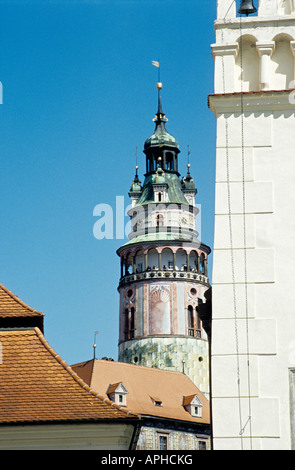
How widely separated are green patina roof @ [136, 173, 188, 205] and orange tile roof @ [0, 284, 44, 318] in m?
69.6

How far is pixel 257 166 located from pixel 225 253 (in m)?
0.98

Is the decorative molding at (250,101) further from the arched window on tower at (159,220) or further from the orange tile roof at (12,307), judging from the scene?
the arched window on tower at (159,220)

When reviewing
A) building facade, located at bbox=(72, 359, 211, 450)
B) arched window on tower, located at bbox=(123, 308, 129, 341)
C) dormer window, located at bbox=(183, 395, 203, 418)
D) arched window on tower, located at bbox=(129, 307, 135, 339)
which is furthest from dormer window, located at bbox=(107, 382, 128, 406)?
arched window on tower, located at bbox=(123, 308, 129, 341)

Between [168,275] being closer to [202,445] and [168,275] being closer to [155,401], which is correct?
[155,401]

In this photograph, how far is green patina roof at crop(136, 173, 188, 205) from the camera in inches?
3381

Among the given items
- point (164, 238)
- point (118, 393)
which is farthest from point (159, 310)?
point (118, 393)

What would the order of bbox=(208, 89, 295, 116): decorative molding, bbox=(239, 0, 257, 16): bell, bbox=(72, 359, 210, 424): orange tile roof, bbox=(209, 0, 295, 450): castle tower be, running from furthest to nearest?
1. bbox=(72, 359, 210, 424): orange tile roof
2. bbox=(239, 0, 257, 16): bell
3. bbox=(208, 89, 295, 116): decorative molding
4. bbox=(209, 0, 295, 450): castle tower

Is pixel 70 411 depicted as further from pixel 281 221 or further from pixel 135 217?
pixel 135 217

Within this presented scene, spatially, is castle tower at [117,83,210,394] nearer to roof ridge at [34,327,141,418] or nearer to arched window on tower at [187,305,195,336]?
arched window on tower at [187,305,195,336]

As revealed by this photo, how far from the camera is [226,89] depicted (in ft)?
32.9

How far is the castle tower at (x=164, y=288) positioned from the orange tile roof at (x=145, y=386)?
153 inches

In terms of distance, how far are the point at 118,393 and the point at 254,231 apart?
5833cm

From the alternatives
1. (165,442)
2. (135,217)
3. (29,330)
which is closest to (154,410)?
(165,442)

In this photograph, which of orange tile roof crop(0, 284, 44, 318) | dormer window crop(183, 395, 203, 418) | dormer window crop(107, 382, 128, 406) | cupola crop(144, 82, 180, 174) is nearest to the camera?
orange tile roof crop(0, 284, 44, 318)
